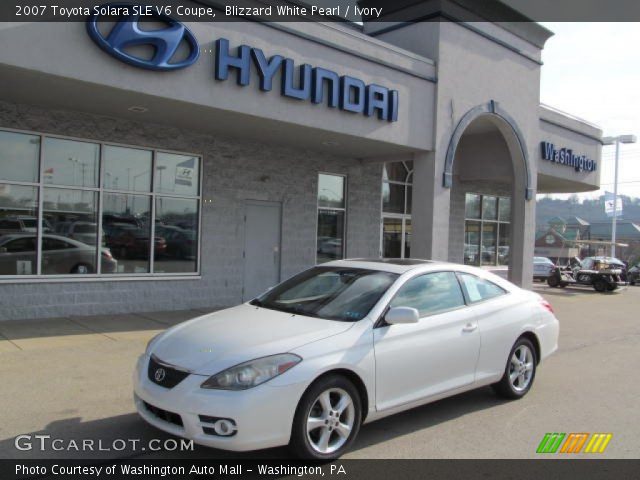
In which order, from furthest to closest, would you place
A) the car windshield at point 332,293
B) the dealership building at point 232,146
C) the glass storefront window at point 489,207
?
1. the glass storefront window at point 489,207
2. the dealership building at point 232,146
3. the car windshield at point 332,293

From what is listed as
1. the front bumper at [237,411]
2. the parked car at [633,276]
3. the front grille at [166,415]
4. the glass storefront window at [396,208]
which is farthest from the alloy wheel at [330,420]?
the parked car at [633,276]

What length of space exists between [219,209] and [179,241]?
3.59 feet

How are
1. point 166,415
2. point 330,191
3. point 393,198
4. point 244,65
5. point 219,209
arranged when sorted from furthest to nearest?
1. point 393,198
2. point 330,191
3. point 219,209
4. point 244,65
5. point 166,415

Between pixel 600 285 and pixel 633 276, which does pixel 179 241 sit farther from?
pixel 633 276

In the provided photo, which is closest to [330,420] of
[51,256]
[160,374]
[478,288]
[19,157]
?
[160,374]

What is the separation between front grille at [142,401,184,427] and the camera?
4160 millimetres

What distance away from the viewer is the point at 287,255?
13.2 metres

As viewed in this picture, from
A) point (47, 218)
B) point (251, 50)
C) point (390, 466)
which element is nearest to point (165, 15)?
point (251, 50)

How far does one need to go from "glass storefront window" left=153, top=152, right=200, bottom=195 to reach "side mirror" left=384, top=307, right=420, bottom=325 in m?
7.41

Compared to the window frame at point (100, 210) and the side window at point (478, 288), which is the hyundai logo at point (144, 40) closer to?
the window frame at point (100, 210)

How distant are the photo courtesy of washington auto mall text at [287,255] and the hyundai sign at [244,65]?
0.14 ft

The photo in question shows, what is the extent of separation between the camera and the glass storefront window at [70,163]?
9.69 meters

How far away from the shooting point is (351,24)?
13.7 metres

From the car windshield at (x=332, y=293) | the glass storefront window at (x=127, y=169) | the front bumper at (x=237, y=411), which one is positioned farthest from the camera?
the glass storefront window at (x=127, y=169)
